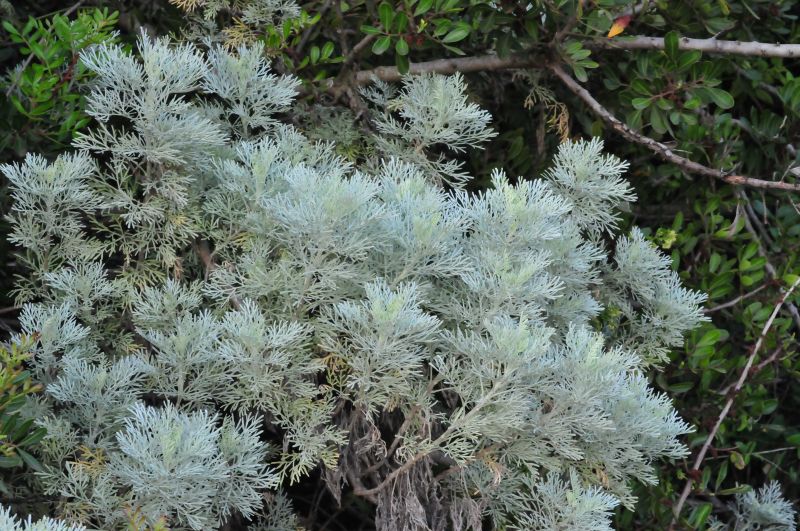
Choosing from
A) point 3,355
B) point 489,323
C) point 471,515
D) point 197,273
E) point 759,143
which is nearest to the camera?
point 3,355

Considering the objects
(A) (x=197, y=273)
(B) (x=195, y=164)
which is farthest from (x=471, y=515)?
(B) (x=195, y=164)

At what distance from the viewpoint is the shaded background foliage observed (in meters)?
2.18

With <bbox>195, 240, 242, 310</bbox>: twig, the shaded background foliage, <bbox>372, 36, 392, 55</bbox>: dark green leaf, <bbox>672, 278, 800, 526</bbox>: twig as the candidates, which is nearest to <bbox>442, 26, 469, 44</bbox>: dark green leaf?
the shaded background foliage

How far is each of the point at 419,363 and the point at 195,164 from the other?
0.65 meters

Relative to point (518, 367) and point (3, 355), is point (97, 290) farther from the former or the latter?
point (518, 367)

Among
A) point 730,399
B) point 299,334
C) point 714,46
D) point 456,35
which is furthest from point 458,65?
point 730,399

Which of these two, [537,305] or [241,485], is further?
[537,305]

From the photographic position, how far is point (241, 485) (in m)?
1.71

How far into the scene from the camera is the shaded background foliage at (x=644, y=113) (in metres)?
2.18

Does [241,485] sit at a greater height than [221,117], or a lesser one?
lesser

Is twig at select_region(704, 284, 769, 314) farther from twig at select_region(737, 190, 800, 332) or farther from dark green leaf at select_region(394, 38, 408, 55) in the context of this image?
dark green leaf at select_region(394, 38, 408, 55)

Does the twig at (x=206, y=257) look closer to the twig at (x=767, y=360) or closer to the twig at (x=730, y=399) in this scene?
the twig at (x=730, y=399)

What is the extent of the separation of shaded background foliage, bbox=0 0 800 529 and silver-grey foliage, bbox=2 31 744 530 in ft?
0.74

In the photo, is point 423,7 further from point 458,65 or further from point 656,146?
point 656,146
